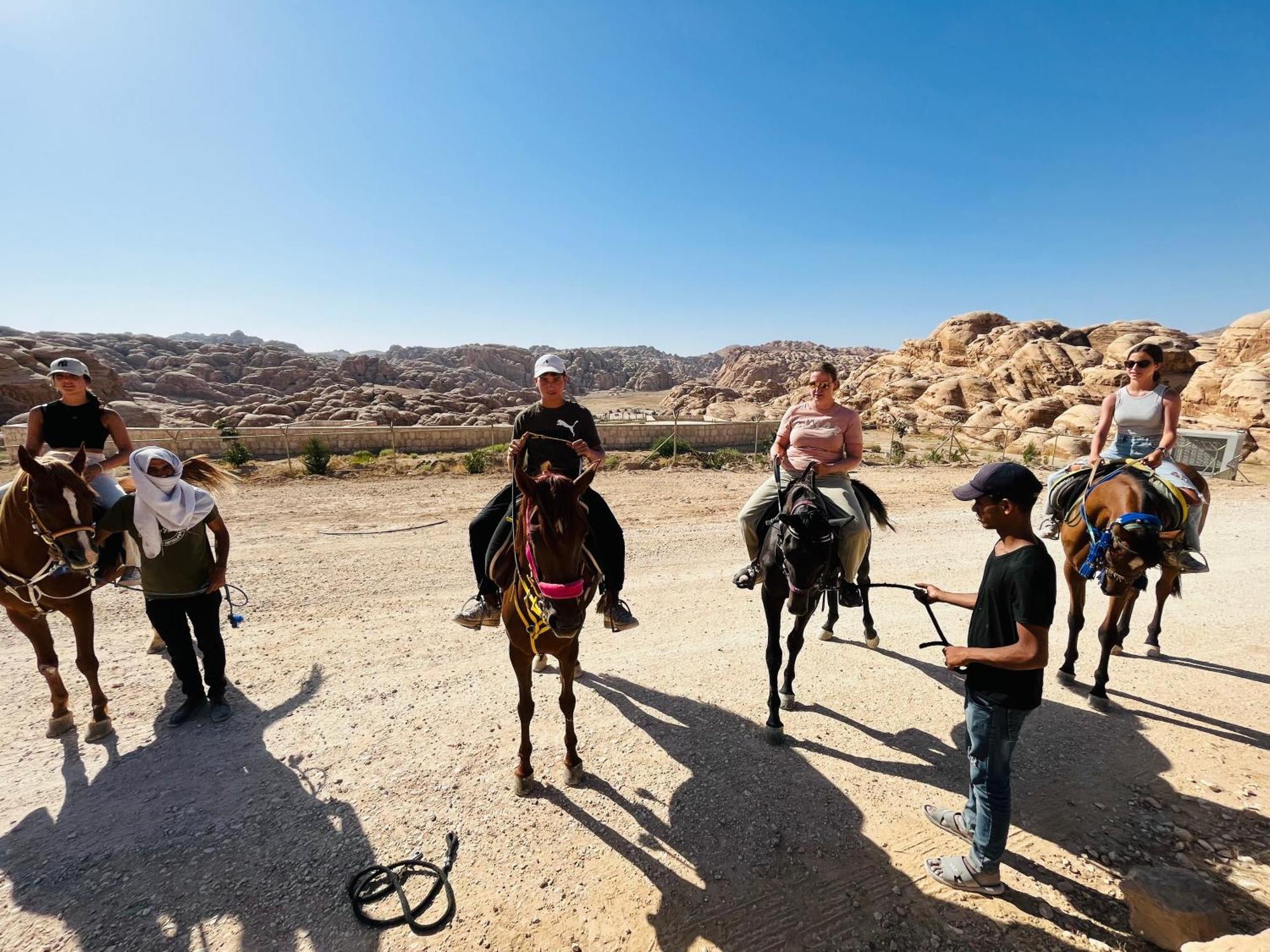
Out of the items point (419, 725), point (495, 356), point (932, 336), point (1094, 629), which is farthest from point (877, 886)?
point (495, 356)

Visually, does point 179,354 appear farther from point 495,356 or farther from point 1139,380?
point 1139,380

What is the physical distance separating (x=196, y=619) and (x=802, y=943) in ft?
19.0

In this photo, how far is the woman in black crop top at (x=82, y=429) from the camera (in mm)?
4980

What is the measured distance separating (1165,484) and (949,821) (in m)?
4.13

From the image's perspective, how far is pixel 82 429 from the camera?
5.27 m

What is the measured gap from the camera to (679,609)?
23.7 ft

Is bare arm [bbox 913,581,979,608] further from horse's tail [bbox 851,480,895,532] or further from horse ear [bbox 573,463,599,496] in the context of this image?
horse's tail [bbox 851,480,895,532]

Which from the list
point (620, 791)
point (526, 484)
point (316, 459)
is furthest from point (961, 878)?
point (316, 459)

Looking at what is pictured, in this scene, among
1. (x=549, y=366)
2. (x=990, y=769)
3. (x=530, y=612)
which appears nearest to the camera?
(x=990, y=769)

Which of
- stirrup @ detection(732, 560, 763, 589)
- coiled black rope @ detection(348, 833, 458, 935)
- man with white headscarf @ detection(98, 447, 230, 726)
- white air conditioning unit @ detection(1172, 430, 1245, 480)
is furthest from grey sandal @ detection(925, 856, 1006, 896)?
white air conditioning unit @ detection(1172, 430, 1245, 480)

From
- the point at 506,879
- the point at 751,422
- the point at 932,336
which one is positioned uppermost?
the point at 932,336

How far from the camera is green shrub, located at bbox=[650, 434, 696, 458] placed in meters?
21.6

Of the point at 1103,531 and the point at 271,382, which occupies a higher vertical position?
the point at 271,382

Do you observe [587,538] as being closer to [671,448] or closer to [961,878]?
[961,878]
